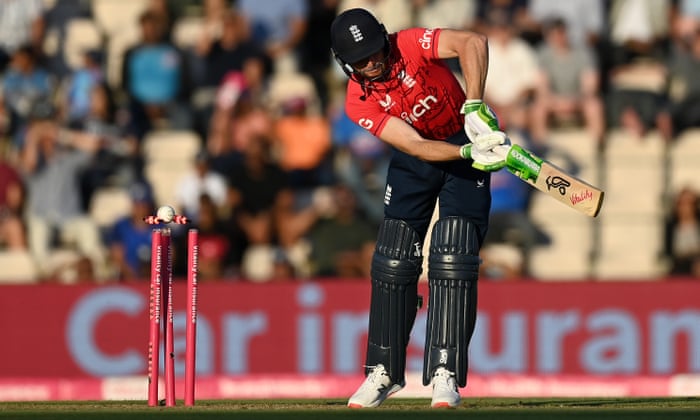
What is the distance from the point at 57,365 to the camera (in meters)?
10.3

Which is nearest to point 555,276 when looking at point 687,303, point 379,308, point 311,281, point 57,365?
point 687,303

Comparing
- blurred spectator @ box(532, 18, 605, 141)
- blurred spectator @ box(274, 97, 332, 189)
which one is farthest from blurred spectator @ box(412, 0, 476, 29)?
blurred spectator @ box(274, 97, 332, 189)

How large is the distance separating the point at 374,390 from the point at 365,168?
5403mm

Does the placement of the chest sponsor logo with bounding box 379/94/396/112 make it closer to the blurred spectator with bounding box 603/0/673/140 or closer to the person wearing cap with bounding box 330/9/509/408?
the person wearing cap with bounding box 330/9/509/408

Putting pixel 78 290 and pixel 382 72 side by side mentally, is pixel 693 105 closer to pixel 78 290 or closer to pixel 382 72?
pixel 78 290

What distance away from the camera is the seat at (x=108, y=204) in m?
12.1

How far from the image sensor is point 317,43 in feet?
41.9

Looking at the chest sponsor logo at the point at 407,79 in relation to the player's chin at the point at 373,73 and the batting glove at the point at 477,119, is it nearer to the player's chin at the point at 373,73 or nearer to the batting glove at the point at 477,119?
the player's chin at the point at 373,73

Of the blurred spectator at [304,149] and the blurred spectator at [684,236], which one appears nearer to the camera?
the blurred spectator at [684,236]

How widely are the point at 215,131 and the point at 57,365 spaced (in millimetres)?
2917

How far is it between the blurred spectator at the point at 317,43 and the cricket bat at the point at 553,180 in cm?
669

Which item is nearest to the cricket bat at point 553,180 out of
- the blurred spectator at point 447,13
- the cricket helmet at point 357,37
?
the cricket helmet at point 357,37

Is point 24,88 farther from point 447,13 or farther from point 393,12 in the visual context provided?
point 447,13

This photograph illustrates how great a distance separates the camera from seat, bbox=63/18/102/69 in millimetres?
12930
